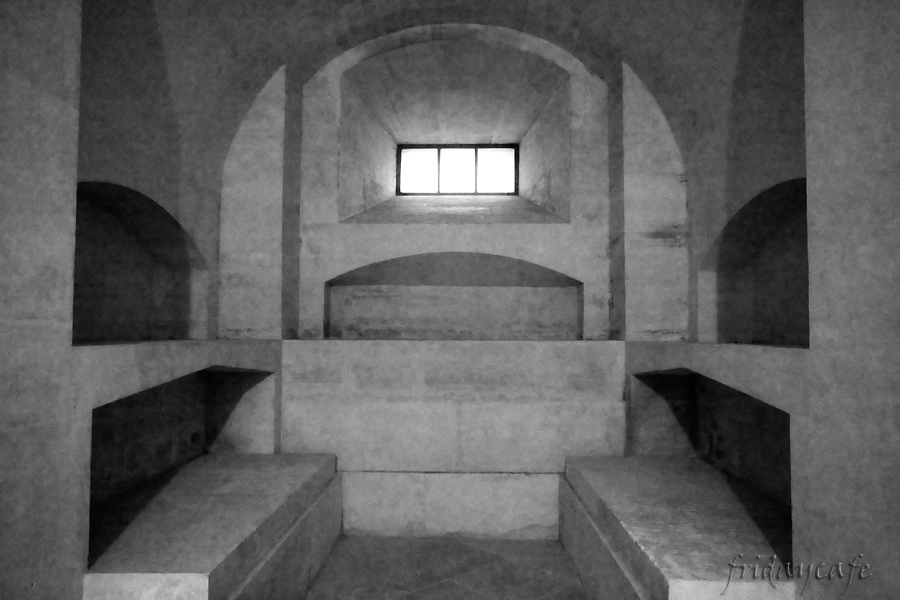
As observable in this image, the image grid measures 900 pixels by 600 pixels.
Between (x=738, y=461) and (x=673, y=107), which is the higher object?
(x=673, y=107)

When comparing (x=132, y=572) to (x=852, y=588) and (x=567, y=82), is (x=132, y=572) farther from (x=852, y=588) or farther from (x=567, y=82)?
(x=567, y=82)

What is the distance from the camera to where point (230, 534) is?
3082 mm

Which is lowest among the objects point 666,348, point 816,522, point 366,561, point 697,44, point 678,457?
point 366,561

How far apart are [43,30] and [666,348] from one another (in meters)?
4.59

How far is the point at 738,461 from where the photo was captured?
455cm

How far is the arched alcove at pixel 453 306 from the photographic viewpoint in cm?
605

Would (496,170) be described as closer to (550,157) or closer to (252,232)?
(550,157)

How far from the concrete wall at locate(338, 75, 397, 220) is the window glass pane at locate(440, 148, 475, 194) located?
71cm

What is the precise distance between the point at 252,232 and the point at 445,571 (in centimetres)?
362

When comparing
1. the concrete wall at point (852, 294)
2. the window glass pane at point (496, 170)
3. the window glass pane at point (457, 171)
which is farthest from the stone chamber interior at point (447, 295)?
the window glass pane at point (457, 171)

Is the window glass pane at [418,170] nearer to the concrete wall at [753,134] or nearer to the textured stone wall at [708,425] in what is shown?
the concrete wall at [753,134]

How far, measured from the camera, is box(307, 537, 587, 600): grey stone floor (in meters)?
3.98

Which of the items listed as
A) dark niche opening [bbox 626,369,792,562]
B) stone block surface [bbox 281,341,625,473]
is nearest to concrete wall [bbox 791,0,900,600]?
dark niche opening [bbox 626,369,792,562]

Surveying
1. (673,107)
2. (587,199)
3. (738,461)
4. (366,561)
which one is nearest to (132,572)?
(366,561)
